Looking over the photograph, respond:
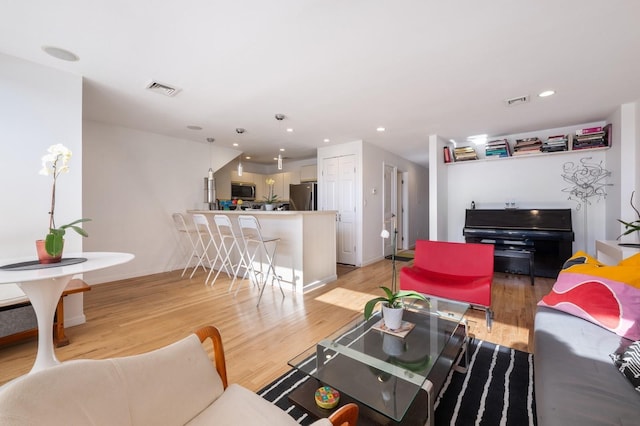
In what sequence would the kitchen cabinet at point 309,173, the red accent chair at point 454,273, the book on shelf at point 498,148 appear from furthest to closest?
the kitchen cabinet at point 309,173
the book on shelf at point 498,148
the red accent chair at point 454,273

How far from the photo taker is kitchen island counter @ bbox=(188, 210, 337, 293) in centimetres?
359

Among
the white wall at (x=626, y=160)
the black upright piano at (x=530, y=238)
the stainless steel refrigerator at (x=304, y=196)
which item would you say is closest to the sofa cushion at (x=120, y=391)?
the black upright piano at (x=530, y=238)

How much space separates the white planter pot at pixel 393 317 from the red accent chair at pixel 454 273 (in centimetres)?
103

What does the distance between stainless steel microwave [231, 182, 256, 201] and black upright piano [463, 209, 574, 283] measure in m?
5.01

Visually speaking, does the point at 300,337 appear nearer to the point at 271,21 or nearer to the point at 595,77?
the point at 271,21

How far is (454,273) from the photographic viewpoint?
283 centimetres

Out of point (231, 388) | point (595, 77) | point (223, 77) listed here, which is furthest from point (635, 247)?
point (223, 77)

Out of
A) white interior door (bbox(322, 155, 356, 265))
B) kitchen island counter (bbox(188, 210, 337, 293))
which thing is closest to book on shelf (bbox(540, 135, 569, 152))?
white interior door (bbox(322, 155, 356, 265))

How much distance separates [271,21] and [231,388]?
6.99 feet

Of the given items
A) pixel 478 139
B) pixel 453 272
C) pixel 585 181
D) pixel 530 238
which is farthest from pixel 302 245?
pixel 585 181

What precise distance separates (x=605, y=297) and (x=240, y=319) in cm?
274

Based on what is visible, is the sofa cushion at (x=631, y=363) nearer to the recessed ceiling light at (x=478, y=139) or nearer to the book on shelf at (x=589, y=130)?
the book on shelf at (x=589, y=130)

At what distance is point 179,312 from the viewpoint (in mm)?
2861

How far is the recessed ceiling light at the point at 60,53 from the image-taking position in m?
2.13
